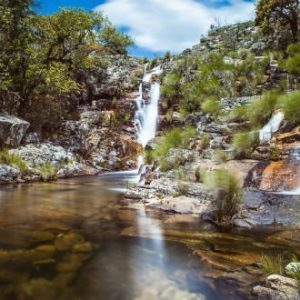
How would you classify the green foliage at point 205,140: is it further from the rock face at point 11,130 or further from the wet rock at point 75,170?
the rock face at point 11,130

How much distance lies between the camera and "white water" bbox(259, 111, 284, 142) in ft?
42.1

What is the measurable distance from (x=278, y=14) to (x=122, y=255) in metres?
20.0

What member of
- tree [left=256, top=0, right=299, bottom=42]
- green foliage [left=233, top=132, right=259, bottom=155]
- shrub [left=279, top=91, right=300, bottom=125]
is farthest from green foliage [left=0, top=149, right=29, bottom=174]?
tree [left=256, top=0, right=299, bottom=42]

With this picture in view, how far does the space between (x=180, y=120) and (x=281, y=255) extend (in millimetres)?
16425

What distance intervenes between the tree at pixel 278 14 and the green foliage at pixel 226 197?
15.8 metres

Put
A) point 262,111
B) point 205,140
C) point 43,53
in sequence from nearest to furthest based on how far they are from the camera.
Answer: point 262,111 → point 205,140 → point 43,53

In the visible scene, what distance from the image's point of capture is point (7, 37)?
21.7 meters

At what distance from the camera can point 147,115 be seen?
26.0m

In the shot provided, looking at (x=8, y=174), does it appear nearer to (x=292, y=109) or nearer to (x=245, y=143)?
(x=245, y=143)

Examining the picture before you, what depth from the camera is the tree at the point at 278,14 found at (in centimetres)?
2169

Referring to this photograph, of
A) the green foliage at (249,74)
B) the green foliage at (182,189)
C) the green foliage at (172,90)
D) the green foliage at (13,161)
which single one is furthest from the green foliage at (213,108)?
the green foliage at (13,161)

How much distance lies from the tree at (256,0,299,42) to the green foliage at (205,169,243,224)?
1576 centimetres

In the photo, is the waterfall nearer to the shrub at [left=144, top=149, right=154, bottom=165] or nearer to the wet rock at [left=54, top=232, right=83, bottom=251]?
the shrub at [left=144, top=149, right=154, bottom=165]

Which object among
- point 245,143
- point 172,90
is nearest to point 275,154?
point 245,143
